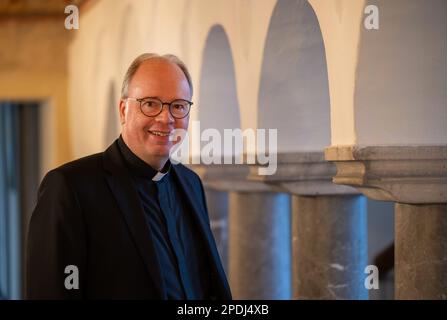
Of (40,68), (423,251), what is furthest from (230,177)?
(40,68)

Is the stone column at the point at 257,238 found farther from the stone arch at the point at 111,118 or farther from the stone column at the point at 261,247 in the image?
the stone arch at the point at 111,118

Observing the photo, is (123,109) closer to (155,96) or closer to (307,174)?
(155,96)

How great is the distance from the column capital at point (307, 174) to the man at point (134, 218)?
227 cm

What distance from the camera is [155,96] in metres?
3.07

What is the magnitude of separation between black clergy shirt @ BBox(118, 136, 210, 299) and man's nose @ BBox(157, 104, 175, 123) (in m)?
0.18

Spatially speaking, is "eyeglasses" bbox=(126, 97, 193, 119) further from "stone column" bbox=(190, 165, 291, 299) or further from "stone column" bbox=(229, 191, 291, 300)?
"stone column" bbox=(229, 191, 291, 300)

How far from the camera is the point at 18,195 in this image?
44.1 feet

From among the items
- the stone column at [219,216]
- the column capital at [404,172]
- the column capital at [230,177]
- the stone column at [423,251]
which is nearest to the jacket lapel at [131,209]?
the column capital at [404,172]

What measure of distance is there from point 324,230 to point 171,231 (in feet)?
8.23

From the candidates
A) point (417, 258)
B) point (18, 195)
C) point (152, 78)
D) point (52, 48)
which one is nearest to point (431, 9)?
point (417, 258)

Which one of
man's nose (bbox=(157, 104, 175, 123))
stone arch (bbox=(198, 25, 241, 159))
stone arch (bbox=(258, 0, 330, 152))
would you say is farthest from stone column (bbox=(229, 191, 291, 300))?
man's nose (bbox=(157, 104, 175, 123))

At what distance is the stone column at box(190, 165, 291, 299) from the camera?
6.88m

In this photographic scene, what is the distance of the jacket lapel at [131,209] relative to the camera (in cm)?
292

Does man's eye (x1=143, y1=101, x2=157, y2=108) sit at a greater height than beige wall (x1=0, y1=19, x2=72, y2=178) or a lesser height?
lesser
